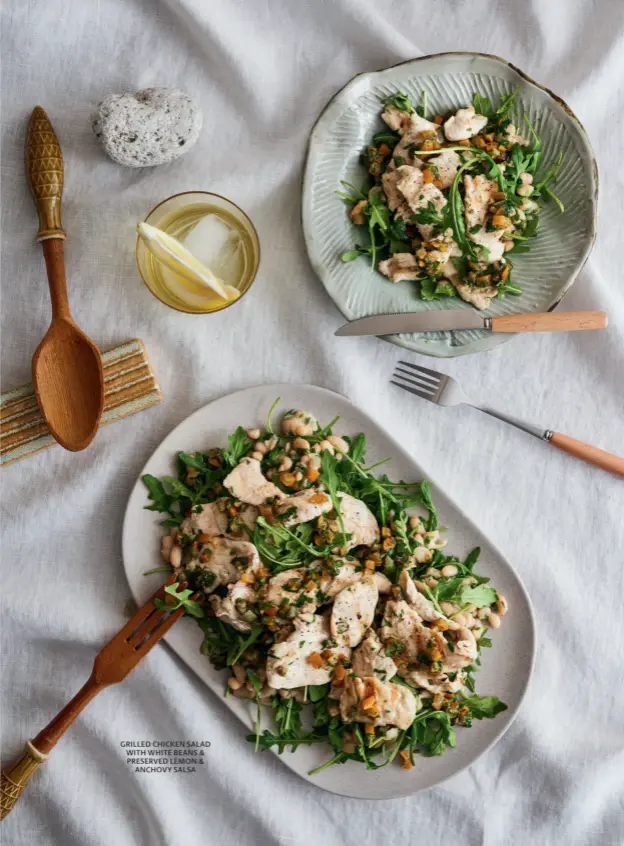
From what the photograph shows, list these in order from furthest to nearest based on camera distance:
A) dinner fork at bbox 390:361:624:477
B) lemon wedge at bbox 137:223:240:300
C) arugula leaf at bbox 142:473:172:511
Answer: dinner fork at bbox 390:361:624:477
arugula leaf at bbox 142:473:172:511
lemon wedge at bbox 137:223:240:300

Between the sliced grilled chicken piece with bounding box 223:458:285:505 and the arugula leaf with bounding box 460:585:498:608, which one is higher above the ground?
the sliced grilled chicken piece with bounding box 223:458:285:505

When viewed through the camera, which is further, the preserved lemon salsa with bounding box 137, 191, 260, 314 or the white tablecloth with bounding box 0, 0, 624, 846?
the white tablecloth with bounding box 0, 0, 624, 846

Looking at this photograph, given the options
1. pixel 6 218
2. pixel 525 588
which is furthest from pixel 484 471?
pixel 6 218

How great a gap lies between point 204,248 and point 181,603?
39.1 inches

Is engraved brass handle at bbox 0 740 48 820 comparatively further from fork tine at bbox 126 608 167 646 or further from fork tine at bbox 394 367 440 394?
fork tine at bbox 394 367 440 394

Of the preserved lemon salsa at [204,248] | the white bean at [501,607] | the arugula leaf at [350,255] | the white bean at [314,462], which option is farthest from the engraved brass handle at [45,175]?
the white bean at [501,607]

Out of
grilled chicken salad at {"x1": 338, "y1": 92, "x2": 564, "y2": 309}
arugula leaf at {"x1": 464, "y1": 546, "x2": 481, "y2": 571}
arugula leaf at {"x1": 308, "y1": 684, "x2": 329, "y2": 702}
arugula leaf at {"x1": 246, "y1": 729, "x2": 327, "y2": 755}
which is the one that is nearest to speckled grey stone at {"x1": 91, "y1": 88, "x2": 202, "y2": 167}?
grilled chicken salad at {"x1": 338, "y1": 92, "x2": 564, "y2": 309}

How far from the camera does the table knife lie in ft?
6.71

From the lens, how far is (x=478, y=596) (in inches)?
82.0

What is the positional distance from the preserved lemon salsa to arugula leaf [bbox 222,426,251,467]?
0.36 metres

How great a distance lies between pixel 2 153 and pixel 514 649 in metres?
2.11

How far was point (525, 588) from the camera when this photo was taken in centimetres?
219

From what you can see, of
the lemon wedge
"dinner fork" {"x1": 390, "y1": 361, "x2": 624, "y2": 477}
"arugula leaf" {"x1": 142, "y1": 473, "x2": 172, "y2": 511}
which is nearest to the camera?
the lemon wedge

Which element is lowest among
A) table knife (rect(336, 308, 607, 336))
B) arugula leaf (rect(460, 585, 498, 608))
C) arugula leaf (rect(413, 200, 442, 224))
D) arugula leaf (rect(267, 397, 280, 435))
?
arugula leaf (rect(460, 585, 498, 608))
